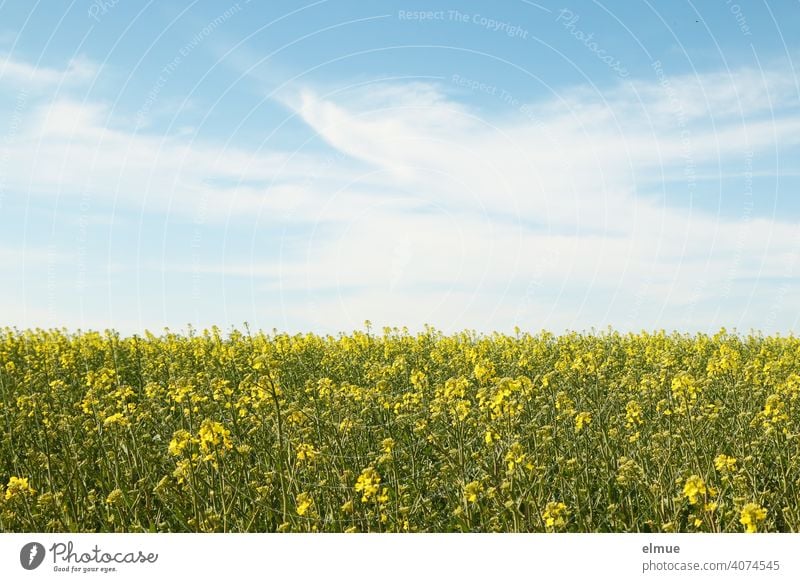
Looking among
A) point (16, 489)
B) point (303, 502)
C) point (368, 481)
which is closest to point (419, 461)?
point (303, 502)

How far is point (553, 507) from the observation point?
13.0ft

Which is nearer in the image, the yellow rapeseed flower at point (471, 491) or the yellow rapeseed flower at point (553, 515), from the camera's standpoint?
the yellow rapeseed flower at point (553, 515)

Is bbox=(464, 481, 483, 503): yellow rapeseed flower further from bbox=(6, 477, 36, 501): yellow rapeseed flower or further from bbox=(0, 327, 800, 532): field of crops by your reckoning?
bbox=(6, 477, 36, 501): yellow rapeseed flower

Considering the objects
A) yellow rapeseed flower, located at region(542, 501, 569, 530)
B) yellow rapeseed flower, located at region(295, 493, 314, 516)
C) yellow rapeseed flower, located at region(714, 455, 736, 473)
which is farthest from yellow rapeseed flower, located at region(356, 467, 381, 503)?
yellow rapeseed flower, located at region(714, 455, 736, 473)

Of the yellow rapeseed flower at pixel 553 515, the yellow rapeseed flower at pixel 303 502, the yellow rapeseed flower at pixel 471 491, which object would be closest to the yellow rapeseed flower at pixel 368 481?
the yellow rapeseed flower at pixel 303 502

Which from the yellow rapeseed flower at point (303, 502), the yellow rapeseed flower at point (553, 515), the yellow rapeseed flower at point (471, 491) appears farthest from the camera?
the yellow rapeseed flower at point (303, 502)

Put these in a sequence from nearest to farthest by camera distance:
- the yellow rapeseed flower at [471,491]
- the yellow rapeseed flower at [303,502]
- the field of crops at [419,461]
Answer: the yellow rapeseed flower at [471,491] < the yellow rapeseed flower at [303,502] < the field of crops at [419,461]

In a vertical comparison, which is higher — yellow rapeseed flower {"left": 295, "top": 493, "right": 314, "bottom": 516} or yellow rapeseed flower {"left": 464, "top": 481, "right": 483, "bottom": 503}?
yellow rapeseed flower {"left": 464, "top": 481, "right": 483, "bottom": 503}

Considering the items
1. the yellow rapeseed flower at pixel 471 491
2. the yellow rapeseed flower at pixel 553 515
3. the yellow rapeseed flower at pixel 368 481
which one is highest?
the yellow rapeseed flower at pixel 368 481

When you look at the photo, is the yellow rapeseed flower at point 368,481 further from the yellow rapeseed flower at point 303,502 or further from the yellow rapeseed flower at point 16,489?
the yellow rapeseed flower at point 16,489

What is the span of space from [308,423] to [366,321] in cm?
813

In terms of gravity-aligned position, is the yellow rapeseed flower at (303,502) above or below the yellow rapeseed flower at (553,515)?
above

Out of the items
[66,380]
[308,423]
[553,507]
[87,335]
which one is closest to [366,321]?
[66,380]
